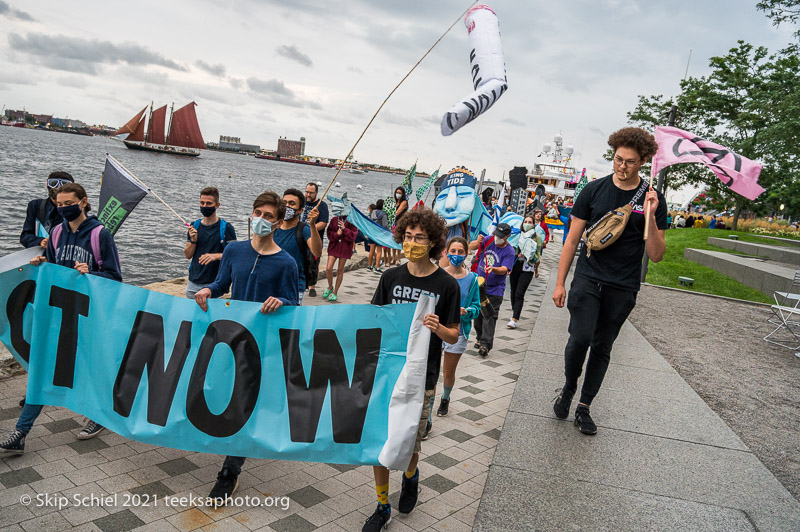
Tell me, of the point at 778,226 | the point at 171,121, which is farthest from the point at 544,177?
the point at 171,121

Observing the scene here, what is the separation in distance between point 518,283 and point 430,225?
21.6 feet

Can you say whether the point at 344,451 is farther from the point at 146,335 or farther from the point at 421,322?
the point at 146,335

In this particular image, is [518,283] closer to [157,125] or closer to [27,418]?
[27,418]

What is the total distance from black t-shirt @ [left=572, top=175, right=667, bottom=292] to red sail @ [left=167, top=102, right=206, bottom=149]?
99.1 meters

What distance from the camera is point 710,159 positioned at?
5102 millimetres

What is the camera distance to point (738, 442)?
193 inches

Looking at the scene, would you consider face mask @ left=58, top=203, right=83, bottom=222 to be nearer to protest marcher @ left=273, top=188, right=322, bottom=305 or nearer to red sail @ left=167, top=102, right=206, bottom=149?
protest marcher @ left=273, top=188, right=322, bottom=305

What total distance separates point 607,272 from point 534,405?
1.45m

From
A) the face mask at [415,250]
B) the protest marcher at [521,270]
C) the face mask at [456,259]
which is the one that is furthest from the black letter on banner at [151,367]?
the protest marcher at [521,270]

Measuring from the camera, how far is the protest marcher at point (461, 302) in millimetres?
5223

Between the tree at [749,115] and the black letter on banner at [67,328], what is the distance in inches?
540

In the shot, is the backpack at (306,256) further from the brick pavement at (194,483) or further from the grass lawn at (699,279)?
the grass lawn at (699,279)

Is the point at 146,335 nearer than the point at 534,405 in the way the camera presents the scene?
Yes

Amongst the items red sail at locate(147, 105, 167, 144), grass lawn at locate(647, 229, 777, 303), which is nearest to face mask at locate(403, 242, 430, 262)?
grass lawn at locate(647, 229, 777, 303)
